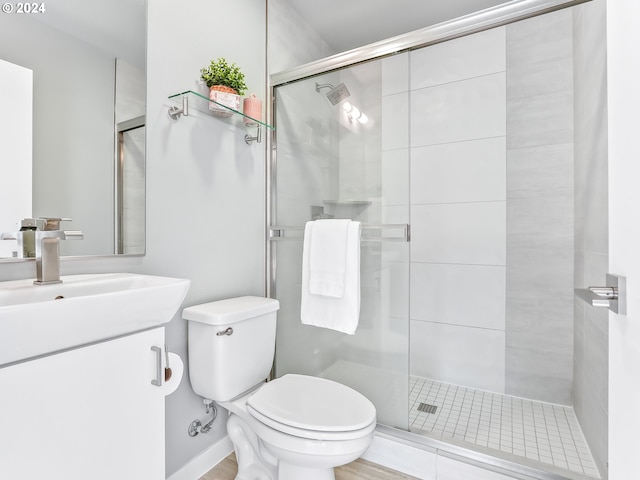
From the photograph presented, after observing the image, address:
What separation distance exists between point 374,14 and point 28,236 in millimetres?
2091

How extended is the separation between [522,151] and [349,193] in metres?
1.20

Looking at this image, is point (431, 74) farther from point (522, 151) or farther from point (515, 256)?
point (515, 256)

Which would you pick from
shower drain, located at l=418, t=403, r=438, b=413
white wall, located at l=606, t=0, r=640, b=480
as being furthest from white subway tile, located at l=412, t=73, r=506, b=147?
shower drain, located at l=418, t=403, r=438, b=413

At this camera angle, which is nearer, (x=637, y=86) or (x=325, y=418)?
(x=637, y=86)

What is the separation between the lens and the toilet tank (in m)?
1.30

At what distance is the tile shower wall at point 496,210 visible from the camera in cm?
195

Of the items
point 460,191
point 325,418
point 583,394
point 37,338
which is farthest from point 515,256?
point 37,338

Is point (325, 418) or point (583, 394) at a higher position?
point (325, 418)

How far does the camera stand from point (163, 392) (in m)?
0.99

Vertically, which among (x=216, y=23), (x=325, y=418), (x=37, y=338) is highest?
(x=216, y=23)

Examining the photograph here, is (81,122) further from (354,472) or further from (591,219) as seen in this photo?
(591,219)

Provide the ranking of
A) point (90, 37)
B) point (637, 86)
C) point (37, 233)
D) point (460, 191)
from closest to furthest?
point (637, 86), point (37, 233), point (90, 37), point (460, 191)

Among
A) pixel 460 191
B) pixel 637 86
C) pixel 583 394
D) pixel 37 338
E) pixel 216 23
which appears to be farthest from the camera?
pixel 460 191

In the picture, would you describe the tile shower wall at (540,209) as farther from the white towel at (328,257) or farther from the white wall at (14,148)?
the white wall at (14,148)
